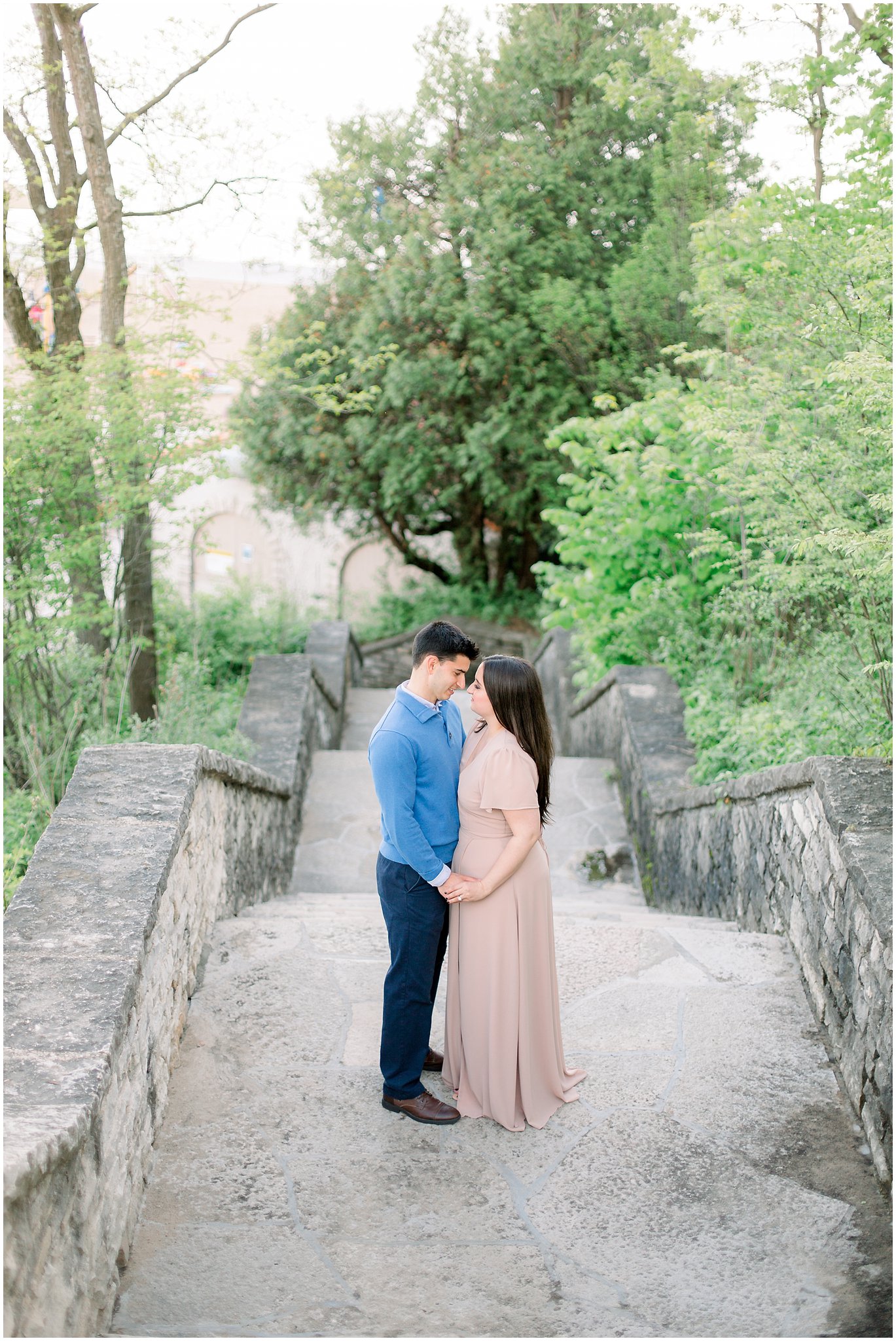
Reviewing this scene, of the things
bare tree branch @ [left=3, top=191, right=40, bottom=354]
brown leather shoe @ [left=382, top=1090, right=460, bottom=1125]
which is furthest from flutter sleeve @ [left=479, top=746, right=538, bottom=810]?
bare tree branch @ [left=3, top=191, right=40, bottom=354]

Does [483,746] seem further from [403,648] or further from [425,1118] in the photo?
[403,648]

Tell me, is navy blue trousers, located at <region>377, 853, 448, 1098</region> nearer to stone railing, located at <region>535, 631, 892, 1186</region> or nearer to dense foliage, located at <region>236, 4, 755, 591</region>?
stone railing, located at <region>535, 631, 892, 1186</region>

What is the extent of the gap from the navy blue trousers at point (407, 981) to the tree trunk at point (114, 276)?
345 centimetres

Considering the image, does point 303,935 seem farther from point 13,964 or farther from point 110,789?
point 13,964

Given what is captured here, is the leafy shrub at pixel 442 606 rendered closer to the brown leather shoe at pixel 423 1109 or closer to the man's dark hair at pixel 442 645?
the man's dark hair at pixel 442 645

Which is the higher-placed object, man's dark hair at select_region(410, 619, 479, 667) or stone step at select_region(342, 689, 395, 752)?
man's dark hair at select_region(410, 619, 479, 667)

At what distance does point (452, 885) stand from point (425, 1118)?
0.67 meters

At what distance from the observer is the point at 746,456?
5.10 m

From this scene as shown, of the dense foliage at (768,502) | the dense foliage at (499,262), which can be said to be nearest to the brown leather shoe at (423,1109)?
the dense foliage at (768,502)

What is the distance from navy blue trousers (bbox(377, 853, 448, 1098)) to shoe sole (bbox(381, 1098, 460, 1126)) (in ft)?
0.12

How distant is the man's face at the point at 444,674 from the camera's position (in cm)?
296

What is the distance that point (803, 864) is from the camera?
12.0 ft

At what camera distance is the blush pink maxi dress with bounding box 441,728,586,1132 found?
115 inches

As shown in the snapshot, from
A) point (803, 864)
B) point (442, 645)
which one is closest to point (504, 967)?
point (442, 645)
